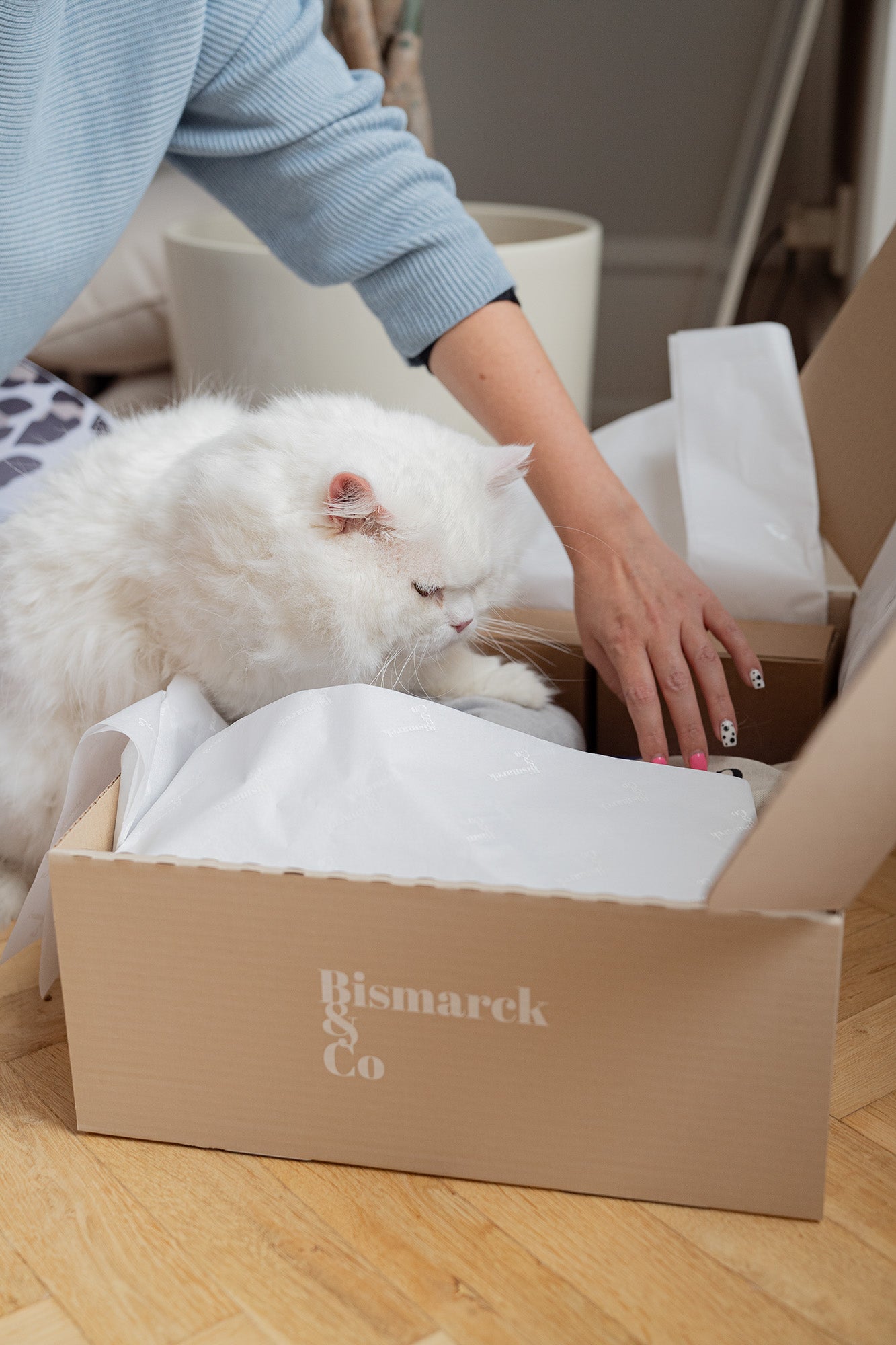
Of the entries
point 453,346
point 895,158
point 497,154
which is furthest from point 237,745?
point 497,154

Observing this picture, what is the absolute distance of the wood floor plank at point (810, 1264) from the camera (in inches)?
19.7

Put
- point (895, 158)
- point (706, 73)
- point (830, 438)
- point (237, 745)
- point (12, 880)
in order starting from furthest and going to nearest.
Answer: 1. point (706, 73)
2. point (895, 158)
3. point (830, 438)
4. point (12, 880)
5. point (237, 745)

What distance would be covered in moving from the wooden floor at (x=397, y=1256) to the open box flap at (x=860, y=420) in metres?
0.49

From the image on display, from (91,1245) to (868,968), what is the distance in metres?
0.53

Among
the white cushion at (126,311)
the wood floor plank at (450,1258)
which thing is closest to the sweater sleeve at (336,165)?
the wood floor plank at (450,1258)

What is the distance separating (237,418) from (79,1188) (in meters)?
0.56

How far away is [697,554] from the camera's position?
3.10 ft

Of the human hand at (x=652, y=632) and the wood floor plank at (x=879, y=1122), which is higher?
the human hand at (x=652, y=632)

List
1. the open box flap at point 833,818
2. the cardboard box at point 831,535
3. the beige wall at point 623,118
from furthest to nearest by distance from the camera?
the beige wall at point 623,118, the cardboard box at point 831,535, the open box flap at point 833,818

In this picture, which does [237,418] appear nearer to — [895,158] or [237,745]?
[237,745]

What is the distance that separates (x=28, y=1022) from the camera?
728 millimetres

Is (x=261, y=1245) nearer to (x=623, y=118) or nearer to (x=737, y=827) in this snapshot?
(x=737, y=827)

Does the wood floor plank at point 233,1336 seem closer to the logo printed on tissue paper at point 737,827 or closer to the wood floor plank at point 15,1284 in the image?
the wood floor plank at point 15,1284

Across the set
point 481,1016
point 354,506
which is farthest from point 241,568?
point 481,1016
